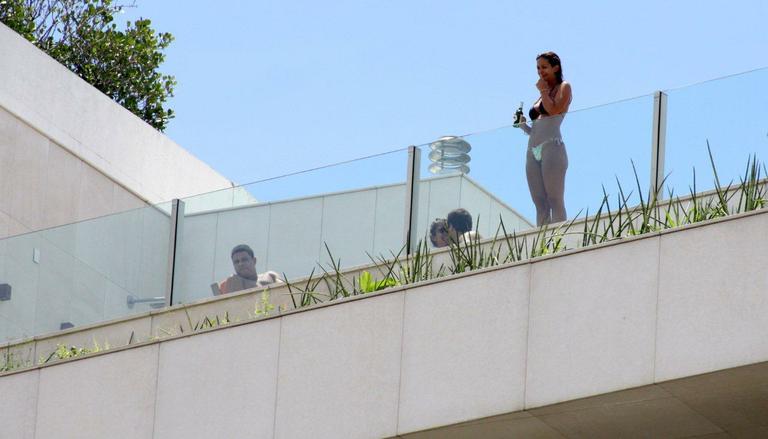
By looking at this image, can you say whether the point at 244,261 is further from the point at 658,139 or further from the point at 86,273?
the point at 658,139

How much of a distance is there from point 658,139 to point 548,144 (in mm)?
908

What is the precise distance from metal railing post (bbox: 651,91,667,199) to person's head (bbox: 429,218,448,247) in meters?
1.86

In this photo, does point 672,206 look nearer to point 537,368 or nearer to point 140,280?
point 537,368

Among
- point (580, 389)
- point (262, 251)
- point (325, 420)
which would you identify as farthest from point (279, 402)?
point (580, 389)

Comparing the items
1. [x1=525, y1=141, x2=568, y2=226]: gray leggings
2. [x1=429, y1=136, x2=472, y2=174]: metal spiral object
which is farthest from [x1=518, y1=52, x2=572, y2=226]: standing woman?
[x1=429, y1=136, x2=472, y2=174]: metal spiral object

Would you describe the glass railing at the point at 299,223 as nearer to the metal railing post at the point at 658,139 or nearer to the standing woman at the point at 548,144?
the standing woman at the point at 548,144

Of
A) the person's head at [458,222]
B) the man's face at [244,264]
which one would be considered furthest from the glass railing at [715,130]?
the man's face at [244,264]

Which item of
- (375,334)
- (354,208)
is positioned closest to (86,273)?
(354,208)

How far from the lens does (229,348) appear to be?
1453 centimetres

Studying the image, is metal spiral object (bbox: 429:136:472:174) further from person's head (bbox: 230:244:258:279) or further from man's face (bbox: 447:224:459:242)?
person's head (bbox: 230:244:258:279)

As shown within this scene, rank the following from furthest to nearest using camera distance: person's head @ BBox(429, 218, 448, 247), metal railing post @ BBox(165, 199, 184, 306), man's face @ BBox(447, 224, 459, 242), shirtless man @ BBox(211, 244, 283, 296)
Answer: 1. metal railing post @ BBox(165, 199, 184, 306)
2. shirtless man @ BBox(211, 244, 283, 296)
3. person's head @ BBox(429, 218, 448, 247)
4. man's face @ BBox(447, 224, 459, 242)

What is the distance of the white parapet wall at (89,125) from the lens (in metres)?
21.3

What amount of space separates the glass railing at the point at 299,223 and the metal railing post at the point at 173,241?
0.16 ft

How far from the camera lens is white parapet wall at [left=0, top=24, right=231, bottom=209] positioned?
21344 millimetres
